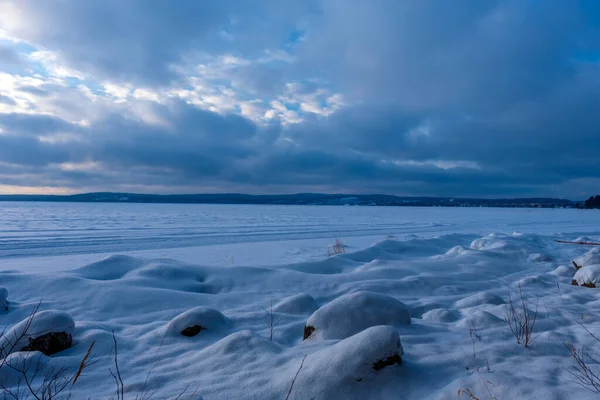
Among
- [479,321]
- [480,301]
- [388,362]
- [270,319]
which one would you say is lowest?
[270,319]

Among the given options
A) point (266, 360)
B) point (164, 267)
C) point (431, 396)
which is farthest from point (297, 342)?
point (164, 267)

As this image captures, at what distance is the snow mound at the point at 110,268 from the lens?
6.68 meters

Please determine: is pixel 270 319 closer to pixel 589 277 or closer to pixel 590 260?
pixel 589 277

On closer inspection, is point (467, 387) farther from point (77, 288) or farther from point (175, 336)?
point (77, 288)

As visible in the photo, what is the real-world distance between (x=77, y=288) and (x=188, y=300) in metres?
1.70

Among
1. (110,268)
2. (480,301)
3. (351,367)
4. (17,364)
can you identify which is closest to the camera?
(351,367)

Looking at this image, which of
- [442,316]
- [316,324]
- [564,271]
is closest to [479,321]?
[442,316]

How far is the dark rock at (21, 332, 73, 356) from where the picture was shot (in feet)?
10.5

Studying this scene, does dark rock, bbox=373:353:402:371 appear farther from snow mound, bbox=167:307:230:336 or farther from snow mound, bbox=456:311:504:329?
snow mound, bbox=167:307:230:336

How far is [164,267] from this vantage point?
6.77 metres

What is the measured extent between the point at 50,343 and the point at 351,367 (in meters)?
2.71

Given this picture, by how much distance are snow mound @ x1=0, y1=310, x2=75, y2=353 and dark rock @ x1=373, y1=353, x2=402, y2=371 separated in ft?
9.38

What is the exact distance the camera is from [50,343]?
130 inches

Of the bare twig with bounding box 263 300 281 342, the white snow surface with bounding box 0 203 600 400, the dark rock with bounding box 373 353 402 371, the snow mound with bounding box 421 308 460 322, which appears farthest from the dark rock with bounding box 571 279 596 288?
the dark rock with bounding box 373 353 402 371
